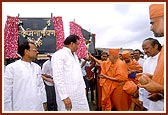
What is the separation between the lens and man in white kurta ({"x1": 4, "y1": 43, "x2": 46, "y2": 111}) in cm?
307

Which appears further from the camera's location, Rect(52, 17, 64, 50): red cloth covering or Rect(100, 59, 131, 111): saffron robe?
Rect(52, 17, 64, 50): red cloth covering

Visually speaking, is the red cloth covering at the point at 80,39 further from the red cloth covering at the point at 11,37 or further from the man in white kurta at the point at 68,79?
the man in white kurta at the point at 68,79

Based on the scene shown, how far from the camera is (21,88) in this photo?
3119mm

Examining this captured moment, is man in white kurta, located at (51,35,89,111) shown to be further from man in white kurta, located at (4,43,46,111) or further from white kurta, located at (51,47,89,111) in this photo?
man in white kurta, located at (4,43,46,111)

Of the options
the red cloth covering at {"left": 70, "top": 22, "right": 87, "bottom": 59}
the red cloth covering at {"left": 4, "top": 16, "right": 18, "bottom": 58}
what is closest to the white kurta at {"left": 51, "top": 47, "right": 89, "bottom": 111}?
the red cloth covering at {"left": 4, "top": 16, "right": 18, "bottom": 58}

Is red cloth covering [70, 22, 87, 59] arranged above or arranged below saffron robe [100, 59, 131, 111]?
above

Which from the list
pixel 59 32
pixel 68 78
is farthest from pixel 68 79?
pixel 59 32

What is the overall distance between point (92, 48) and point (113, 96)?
252cm

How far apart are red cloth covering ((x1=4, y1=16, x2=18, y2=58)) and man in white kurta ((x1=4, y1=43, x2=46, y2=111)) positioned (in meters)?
2.10

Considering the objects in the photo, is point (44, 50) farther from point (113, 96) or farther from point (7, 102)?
point (7, 102)

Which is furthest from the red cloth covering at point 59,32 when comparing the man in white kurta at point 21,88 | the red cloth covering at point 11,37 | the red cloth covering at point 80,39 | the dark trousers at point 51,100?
the man in white kurta at point 21,88

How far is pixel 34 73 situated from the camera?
3256 mm

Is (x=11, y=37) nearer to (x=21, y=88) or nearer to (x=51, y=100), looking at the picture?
(x=51, y=100)

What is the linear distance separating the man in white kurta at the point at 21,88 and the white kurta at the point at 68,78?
22cm
